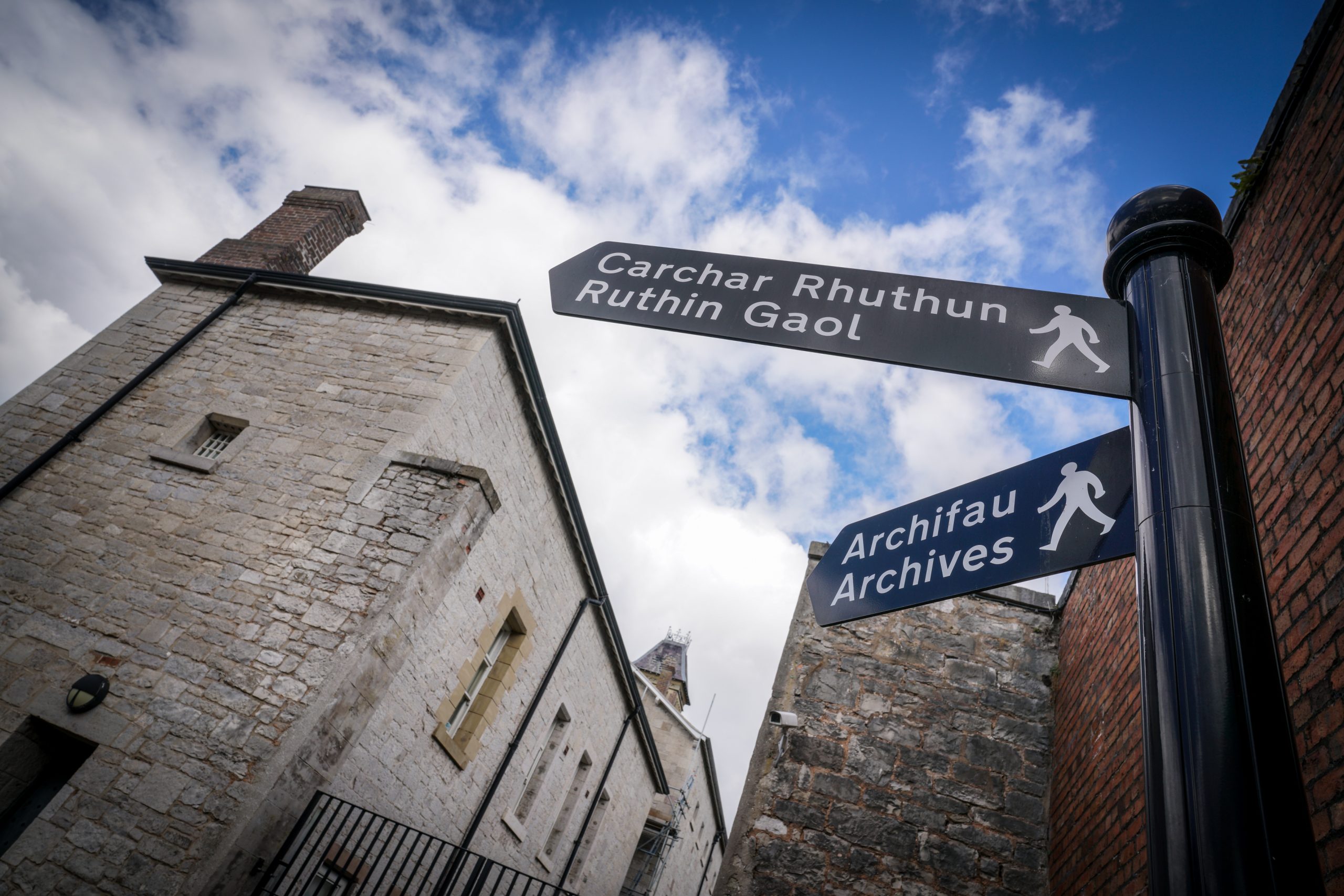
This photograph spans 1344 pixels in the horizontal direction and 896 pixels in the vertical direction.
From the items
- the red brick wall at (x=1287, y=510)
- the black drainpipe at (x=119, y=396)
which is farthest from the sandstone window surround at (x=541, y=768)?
the red brick wall at (x=1287, y=510)

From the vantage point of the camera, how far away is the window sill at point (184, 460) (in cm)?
801

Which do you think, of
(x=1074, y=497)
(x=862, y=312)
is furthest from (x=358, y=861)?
(x=1074, y=497)

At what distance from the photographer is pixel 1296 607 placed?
93.3 inches

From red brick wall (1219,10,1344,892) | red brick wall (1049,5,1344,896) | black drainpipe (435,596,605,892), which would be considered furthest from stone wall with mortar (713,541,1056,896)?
black drainpipe (435,596,605,892)

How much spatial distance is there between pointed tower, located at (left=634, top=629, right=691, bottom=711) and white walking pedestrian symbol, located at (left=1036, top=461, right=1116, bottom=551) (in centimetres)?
2796

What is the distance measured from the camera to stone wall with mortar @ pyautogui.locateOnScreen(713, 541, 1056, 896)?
4293 mm

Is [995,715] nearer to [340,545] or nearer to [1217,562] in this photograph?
[1217,562]

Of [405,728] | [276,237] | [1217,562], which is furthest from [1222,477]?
[276,237]

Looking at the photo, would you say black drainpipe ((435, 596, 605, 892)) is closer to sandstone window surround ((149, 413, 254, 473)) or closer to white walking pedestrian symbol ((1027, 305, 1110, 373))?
sandstone window surround ((149, 413, 254, 473))

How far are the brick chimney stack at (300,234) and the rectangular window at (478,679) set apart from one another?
694 centimetres

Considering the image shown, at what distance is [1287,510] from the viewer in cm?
258

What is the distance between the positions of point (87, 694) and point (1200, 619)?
27.0ft

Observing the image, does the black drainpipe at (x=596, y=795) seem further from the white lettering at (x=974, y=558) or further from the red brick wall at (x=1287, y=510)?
the white lettering at (x=974, y=558)

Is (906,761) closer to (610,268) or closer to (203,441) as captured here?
(610,268)
